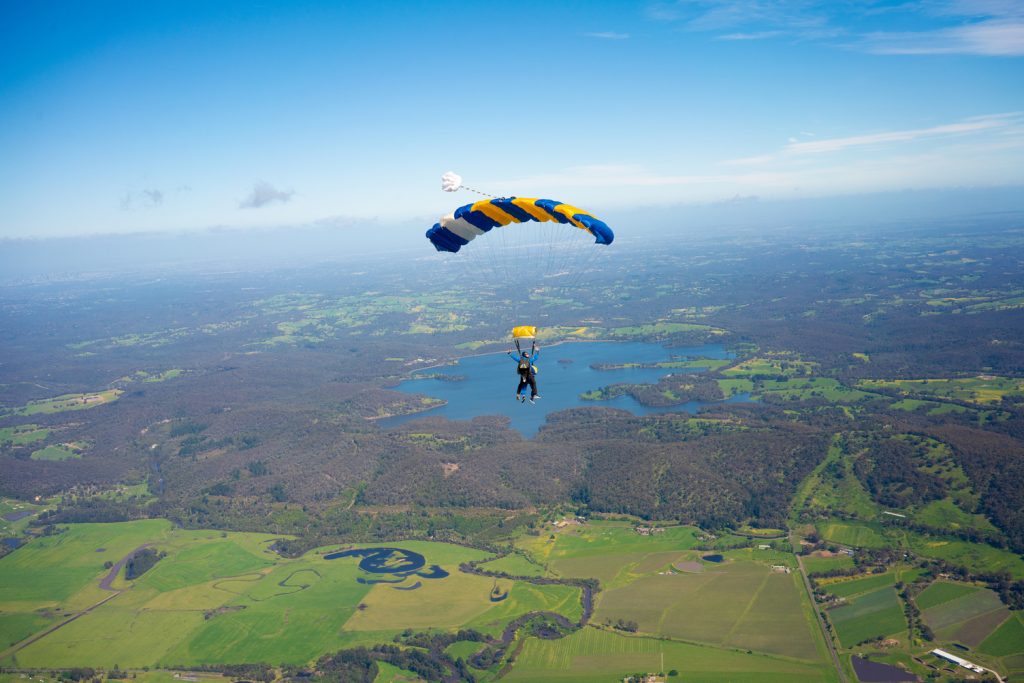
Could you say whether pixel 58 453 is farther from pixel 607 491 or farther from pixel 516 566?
pixel 607 491

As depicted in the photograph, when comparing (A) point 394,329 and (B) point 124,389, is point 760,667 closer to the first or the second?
(B) point 124,389

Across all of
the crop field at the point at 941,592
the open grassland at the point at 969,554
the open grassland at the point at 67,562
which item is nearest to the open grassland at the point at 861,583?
the crop field at the point at 941,592

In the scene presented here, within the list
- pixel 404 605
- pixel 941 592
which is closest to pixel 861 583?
pixel 941 592

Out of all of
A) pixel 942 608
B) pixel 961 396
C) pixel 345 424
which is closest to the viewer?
pixel 942 608

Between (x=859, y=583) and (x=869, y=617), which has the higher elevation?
(x=859, y=583)

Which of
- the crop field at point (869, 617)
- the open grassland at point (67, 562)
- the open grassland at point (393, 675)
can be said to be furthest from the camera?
the open grassland at point (67, 562)

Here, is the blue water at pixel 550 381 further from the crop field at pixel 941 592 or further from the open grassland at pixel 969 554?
the crop field at pixel 941 592

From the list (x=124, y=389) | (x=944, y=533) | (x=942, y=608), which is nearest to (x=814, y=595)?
(x=942, y=608)
